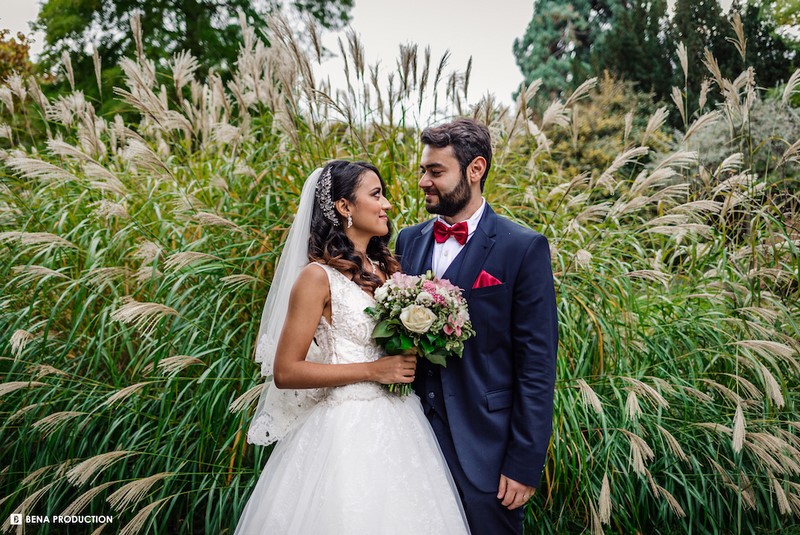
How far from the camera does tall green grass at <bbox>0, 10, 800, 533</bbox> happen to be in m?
3.35

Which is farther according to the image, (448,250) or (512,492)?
(448,250)

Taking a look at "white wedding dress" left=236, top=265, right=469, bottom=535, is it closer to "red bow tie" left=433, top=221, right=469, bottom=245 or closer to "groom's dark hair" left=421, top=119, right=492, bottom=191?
"red bow tie" left=433, top=221, right=469, bottom=245

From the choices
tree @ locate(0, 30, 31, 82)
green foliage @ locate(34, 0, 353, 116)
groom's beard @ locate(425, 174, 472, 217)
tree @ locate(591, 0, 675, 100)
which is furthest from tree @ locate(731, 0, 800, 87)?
tree @ locate(0, 30, 31, 82)

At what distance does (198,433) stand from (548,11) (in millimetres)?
22248

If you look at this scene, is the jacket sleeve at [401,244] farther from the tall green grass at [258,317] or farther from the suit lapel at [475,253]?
the tall green grass at [258,317]

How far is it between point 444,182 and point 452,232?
0.77ft

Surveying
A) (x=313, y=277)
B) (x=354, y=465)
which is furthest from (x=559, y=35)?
(x=354, y=465)

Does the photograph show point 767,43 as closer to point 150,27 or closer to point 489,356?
point 150,27

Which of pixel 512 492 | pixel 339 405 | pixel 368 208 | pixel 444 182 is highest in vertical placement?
pixel 444 182

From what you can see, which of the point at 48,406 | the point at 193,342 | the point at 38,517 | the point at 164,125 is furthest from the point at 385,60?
the point at 38,517

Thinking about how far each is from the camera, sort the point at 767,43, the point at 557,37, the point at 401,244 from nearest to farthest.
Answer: the point at 401,244
the point at 767,43
the point at 557,37

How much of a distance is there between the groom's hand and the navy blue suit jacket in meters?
0.03

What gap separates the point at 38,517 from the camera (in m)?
3.51

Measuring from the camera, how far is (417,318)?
2.33m
